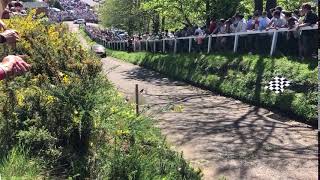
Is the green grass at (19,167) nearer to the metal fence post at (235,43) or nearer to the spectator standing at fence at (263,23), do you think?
the spectator standing at fence at (263,23)

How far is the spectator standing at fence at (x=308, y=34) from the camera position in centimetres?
1258

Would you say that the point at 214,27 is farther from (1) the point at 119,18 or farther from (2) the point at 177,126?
(1) the point at 119,18

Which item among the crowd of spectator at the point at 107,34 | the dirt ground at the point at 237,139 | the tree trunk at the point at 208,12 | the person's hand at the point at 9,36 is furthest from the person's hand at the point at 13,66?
the crowd of spectator at the point at 107,34

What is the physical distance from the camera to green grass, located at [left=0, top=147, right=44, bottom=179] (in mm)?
5633

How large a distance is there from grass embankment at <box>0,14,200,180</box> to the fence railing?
5.80 metres

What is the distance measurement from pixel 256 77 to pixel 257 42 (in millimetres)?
1941

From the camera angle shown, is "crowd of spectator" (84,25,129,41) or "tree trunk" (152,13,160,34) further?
"crowd of spectator" (84,25,129,41)

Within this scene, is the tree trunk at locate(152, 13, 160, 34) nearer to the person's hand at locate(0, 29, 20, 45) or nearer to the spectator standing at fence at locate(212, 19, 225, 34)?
the spectator standing at fence at locate(212, 19, 225, 34)

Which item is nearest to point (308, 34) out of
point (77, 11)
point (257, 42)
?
point (257, 42)

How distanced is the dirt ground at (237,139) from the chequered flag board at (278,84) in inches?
25.3

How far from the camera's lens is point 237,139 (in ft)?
33.9

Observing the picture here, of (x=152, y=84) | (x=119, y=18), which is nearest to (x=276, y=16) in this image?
(x=152, y=84)

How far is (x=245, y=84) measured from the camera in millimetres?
14484

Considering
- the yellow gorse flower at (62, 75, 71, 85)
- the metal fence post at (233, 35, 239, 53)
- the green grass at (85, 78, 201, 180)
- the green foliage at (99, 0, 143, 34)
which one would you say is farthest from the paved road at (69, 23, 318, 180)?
the green foliage at (99, 0, 143, 34)
